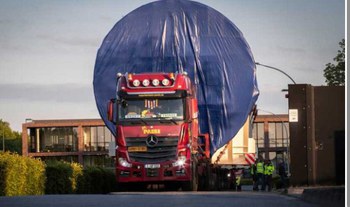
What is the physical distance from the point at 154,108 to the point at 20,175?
4392mm

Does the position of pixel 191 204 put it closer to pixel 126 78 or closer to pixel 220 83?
pixel 126 78

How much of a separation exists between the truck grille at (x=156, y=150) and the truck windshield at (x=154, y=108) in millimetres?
589

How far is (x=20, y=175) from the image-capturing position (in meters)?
27.3

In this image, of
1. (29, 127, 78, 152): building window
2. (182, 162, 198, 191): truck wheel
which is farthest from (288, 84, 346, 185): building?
(29, 127, 78, 152): building window

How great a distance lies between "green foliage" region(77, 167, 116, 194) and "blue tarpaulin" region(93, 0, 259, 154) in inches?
192

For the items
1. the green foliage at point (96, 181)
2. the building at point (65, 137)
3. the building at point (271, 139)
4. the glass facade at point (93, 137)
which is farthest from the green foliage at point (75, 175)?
the glass facade at point (93, 137)

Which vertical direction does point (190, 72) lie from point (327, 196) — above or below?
above

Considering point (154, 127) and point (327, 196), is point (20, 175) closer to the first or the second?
point (154, 127)

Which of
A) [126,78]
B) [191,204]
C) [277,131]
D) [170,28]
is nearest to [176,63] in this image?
[170,28]

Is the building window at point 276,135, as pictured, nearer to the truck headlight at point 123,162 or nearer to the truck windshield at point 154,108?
the truck headlight at point 123,162

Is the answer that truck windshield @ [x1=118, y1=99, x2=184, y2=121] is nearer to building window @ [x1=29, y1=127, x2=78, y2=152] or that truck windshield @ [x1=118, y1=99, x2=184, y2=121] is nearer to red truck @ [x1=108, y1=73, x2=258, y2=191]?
red truck @ [x1=108, y1=73, x2=258, y2=191]

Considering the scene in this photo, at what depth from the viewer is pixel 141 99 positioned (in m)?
25.7

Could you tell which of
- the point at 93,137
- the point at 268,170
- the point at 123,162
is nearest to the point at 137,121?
the point at 123,162

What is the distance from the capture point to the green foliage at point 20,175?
86.4 feet
